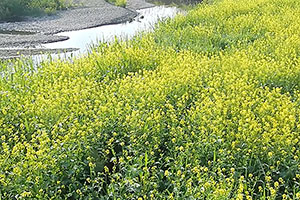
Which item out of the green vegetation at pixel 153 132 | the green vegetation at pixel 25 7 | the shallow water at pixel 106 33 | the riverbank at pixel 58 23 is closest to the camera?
the green vegetation at pixel 153 132

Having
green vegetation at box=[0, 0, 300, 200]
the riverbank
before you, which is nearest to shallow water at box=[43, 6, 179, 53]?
the riverbank

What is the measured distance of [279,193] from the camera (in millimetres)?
3424

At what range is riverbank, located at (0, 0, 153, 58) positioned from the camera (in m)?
11.5

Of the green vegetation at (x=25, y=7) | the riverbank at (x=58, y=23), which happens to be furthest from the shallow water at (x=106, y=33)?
the green vegetation at (x=25, y=7)

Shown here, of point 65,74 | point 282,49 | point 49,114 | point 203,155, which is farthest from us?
point 282,49

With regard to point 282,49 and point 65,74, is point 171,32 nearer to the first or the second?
point 282,49

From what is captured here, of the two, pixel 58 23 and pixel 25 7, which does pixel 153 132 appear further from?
pixel 25 7

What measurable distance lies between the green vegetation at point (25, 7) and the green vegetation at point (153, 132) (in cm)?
921

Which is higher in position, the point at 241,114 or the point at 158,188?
the point at 241,114

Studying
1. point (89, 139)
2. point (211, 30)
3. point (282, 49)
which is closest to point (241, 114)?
point (89, 139)

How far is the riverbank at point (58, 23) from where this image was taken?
37.7ft

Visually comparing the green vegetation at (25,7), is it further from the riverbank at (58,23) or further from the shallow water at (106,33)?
the shallow water at (106,33)

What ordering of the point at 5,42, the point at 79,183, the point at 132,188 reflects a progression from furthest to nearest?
the point at 5,42, the point at 79,183, the point at 132,188

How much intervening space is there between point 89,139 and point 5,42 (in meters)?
8.42
